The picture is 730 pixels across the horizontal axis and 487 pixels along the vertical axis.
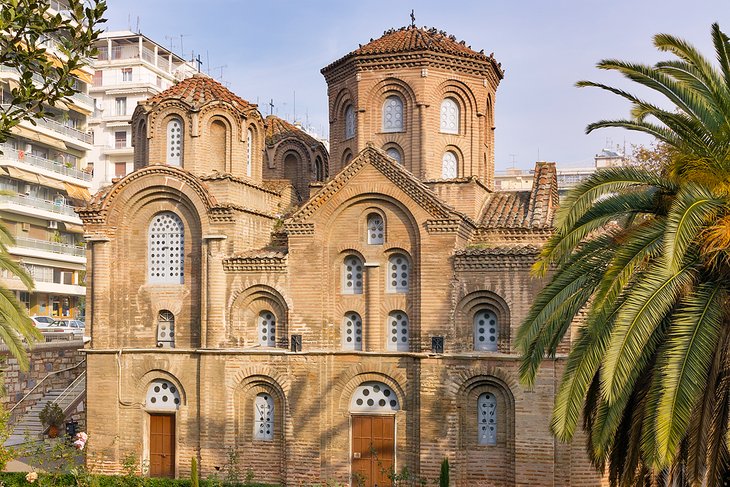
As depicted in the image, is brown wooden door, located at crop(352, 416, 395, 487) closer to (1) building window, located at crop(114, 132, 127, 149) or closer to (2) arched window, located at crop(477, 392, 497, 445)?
(2) arched window, located at crop(477, 392, 497, 445)

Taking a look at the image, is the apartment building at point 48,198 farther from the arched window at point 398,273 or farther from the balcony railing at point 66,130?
the arched window at point 398,273

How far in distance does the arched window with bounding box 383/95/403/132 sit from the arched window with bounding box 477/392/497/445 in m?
7.83

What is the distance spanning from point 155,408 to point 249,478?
3.71 m

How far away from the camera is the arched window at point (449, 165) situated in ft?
80.7

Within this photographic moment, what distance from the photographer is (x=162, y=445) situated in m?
23.1

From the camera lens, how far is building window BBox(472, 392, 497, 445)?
21.2m

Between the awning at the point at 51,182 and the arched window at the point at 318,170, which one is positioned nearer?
the arched window at the point at 318,170

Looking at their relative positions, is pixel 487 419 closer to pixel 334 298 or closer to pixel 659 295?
pixel 334 298

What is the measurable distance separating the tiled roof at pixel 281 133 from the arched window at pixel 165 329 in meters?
6.78

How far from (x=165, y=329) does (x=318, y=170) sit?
24.0 ft

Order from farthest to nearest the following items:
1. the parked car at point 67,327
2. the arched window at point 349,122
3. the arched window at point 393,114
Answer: the parked car at point 67,327, the arched window at point 349,122, the arched window at point 393,114

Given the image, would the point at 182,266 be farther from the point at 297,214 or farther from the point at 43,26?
the point at 43,26

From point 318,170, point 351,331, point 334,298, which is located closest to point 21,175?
point 318,170

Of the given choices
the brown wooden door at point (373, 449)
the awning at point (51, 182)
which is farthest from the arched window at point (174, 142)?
the awning at point (51, 182)
